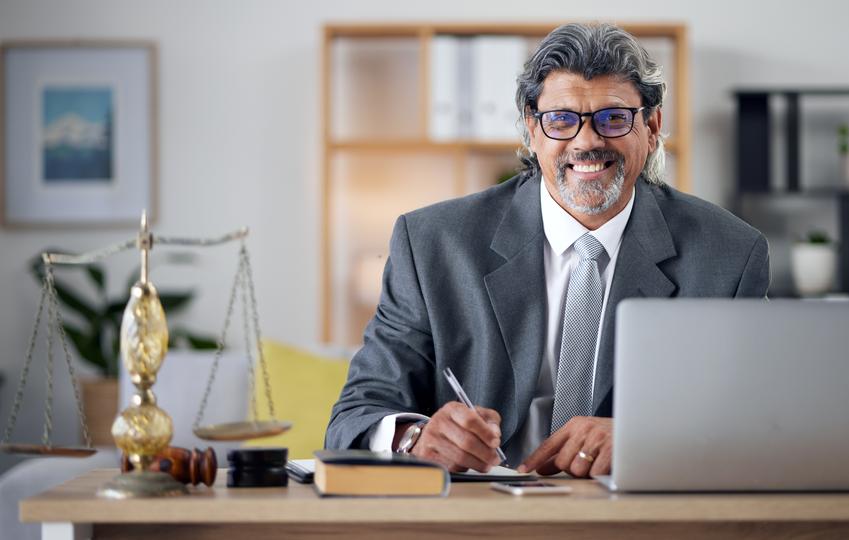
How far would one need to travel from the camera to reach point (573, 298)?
1896mm

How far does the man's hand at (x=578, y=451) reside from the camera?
1486 millimetres

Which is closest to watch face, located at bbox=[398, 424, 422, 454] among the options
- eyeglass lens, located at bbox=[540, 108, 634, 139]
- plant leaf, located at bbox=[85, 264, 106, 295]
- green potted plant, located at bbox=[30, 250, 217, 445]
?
eyeglass lens, located at bbox=[540, 108, 634, 139]

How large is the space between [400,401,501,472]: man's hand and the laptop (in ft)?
0.84

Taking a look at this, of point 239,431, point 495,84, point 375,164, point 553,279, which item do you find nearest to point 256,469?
point 239,431

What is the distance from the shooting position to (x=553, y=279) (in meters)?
1.95

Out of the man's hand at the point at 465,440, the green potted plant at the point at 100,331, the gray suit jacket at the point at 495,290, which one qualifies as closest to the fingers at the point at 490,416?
the man's hand at the point at 465,440

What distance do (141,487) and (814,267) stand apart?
3318 mm

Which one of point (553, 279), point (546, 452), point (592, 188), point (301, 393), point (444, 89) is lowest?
point (301, 393)

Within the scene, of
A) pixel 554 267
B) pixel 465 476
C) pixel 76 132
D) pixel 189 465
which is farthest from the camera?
pixel 76 132

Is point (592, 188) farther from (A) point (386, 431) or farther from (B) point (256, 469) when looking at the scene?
(B) point (256, 469)

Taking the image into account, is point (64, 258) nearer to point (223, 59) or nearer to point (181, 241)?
point (181, 241)

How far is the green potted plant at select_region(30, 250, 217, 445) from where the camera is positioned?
388 cm

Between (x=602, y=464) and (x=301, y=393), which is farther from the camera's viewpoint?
(x=301, y=393)

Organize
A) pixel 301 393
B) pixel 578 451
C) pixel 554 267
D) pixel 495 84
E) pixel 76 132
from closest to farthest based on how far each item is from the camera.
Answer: pixel 578 451
pixel 554 267
pixel 301 393
pixel 495 84
pixel 76 132
